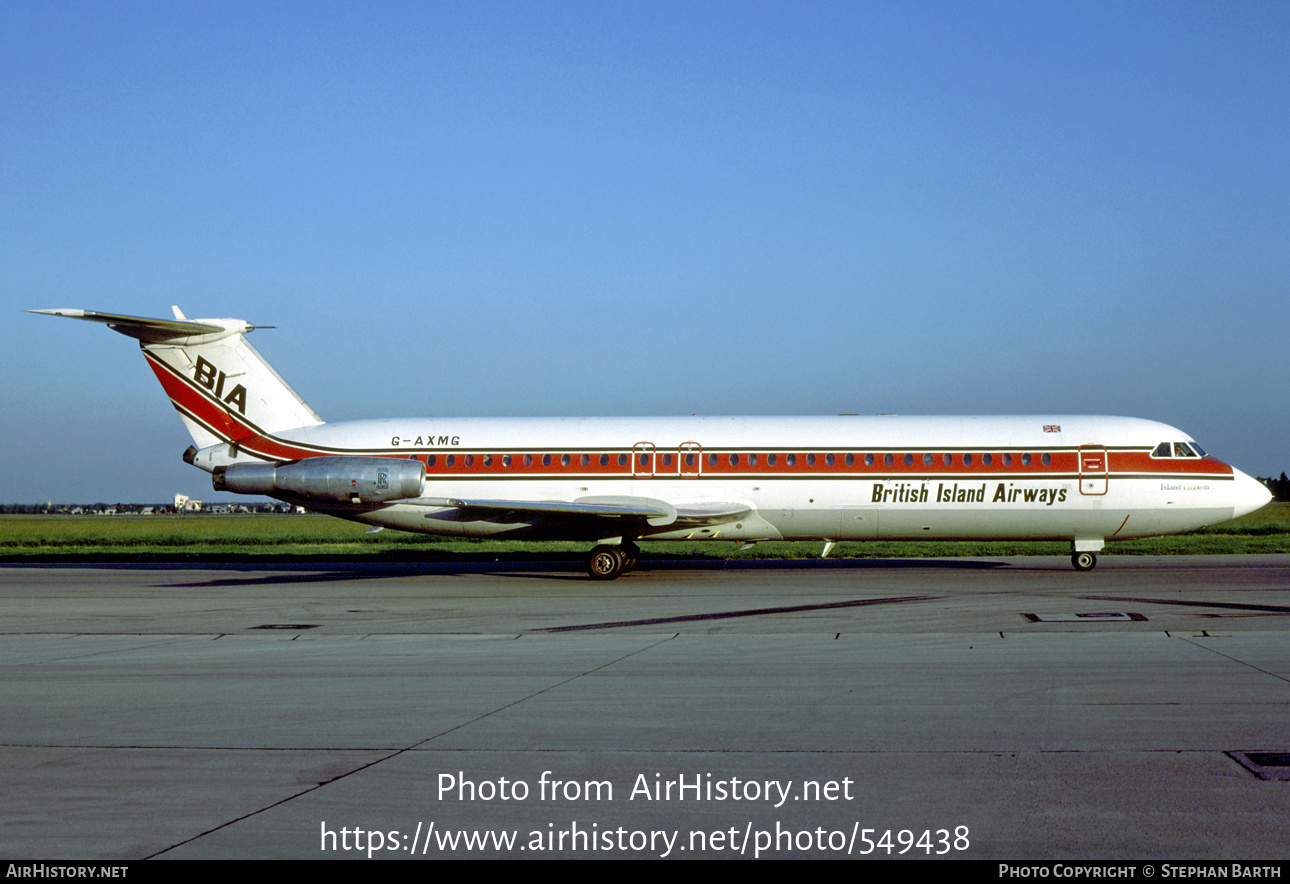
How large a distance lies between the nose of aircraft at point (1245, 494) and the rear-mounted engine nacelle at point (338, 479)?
18.5m

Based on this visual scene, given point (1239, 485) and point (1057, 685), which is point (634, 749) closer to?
point (1057, 685)

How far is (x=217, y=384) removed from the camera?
27.6 meters

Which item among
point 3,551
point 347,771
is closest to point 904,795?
point 347,771

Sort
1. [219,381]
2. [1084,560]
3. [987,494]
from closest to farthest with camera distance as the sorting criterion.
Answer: [987,494] < [1084,560] < [219,381]

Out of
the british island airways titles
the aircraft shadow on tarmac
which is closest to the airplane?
the british island airways titles

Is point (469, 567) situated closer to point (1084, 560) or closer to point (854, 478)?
point (854, 478)

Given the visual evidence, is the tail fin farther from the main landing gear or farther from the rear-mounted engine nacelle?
the main landing gear

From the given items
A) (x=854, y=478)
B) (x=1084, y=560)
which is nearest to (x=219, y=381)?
(x=854, y=478)

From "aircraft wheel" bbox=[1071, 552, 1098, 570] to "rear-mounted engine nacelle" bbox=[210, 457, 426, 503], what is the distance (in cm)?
1514

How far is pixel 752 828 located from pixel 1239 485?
78.2ft

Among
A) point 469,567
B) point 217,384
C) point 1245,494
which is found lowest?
point 469,567

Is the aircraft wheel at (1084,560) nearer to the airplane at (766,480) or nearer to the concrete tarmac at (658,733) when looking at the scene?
the airplane at (766,480)

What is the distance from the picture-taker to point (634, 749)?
312 inches

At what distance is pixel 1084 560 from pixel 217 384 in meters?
21.0
